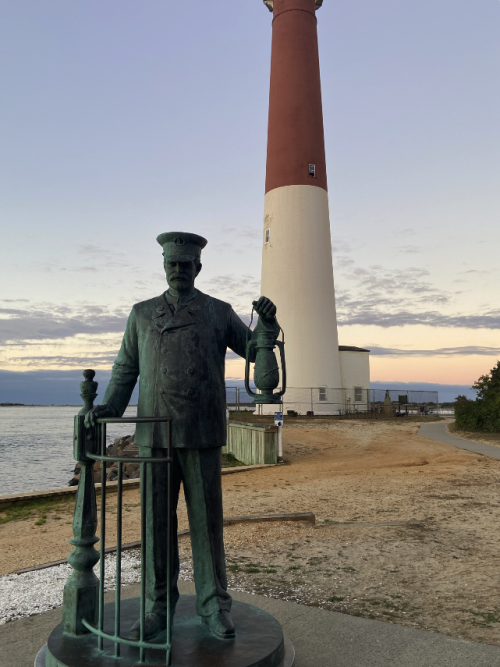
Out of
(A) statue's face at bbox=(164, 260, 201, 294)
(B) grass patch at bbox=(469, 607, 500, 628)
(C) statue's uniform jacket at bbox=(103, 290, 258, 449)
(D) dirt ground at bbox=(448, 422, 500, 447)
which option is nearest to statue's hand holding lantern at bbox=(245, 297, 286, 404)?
(C) statue's uniform jacket at bbox=(103, 290, 258, 449)

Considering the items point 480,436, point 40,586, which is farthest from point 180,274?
point 480,436

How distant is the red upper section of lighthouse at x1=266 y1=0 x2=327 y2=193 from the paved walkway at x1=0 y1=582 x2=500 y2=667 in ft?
75.5

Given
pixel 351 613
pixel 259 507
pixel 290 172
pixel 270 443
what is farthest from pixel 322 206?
pixel 351 613

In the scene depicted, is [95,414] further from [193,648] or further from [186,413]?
[193,648]

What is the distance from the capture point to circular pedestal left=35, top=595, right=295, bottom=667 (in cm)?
300

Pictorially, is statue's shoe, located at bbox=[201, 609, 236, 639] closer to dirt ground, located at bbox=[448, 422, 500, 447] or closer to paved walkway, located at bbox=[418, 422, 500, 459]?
paved walkway, located at bbox=[418, 422, 500, 459]

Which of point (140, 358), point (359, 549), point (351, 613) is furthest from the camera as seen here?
point (359, 549)

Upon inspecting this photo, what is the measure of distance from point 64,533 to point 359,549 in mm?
3859

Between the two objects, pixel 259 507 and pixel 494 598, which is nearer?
pixel 494 598

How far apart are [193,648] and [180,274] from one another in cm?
222

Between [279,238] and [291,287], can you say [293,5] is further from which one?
[291,287]

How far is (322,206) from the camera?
25891 mm

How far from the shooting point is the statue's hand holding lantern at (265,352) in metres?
3.56

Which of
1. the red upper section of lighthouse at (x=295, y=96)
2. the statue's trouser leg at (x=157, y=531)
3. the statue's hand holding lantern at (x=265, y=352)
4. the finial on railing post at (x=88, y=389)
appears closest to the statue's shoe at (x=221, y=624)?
the statue's trouser leg at (x=157, y=531)
